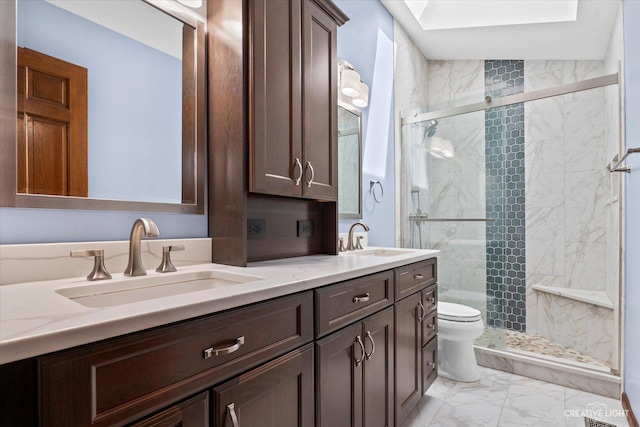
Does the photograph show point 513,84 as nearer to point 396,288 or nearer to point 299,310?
point 396,288

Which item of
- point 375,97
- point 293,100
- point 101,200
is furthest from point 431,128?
point 101,200

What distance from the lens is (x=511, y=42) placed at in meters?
3.12

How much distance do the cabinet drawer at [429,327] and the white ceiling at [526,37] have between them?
2396mm

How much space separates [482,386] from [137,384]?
2.35 metres

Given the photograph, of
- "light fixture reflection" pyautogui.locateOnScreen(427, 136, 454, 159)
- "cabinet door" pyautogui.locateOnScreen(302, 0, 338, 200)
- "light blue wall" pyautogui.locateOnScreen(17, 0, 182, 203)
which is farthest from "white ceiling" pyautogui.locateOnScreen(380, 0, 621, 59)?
"light blue wall" pyautogui.locateOnScreen(17, 0, 182, 203)

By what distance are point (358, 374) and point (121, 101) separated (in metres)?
1.34

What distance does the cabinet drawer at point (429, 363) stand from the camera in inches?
77.2

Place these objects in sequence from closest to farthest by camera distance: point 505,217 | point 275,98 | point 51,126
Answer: point 51,126
point 275,98
point 505,217

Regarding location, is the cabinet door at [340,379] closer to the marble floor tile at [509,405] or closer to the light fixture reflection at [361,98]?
the marble floor tile at [509,405]

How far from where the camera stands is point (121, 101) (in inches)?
48.8

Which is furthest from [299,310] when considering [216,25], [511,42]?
[511,42]

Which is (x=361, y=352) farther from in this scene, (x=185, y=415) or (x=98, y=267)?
(x=98, y=267)

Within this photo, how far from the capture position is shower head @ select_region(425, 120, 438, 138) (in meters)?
3.07

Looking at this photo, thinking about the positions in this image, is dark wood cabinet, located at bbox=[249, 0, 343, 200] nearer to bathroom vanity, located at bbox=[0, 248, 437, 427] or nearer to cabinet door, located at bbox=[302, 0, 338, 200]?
cabinet door, located at bbox=[302, 0, 338, 200]
